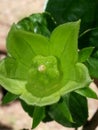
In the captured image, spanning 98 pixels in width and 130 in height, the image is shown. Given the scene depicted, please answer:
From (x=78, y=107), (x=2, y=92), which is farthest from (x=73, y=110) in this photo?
(x=2, y=92)

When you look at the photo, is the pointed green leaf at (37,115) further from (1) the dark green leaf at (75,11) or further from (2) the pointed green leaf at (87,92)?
(1) the dark green leaf at (75,11)

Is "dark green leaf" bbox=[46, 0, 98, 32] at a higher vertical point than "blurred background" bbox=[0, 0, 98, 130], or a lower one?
higher

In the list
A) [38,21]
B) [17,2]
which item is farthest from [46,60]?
[17,2]

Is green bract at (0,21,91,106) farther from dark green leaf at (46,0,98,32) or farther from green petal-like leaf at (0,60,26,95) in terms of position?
dark green leaf at (46,0,98,32)

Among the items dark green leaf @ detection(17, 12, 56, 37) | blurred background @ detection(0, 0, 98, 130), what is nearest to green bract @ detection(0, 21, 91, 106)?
dark green leaf @ detection(17, 12, 56, 37)

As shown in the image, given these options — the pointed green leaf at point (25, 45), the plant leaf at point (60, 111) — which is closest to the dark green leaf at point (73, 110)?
the plant leaf at point (60, 111)

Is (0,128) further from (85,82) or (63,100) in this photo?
(85,82)
